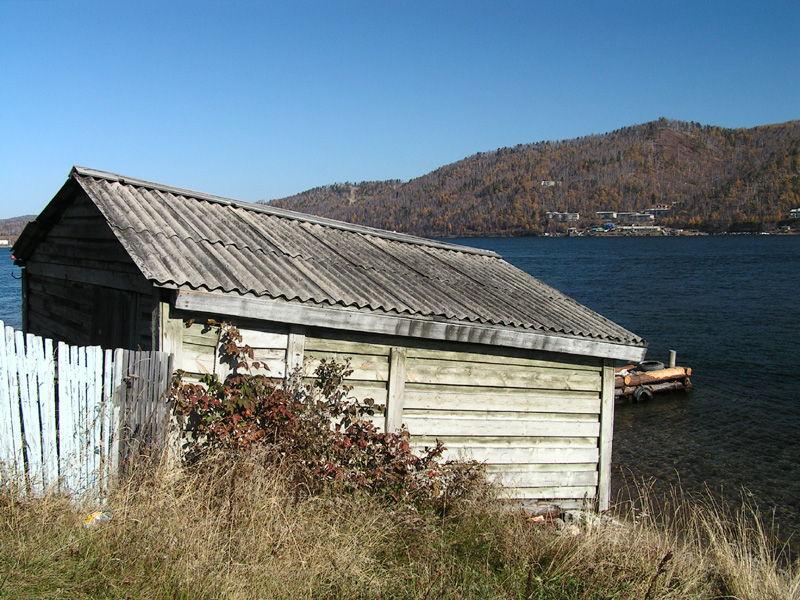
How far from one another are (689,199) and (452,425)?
653ft

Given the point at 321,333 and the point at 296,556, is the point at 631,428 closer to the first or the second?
the point at 321,333

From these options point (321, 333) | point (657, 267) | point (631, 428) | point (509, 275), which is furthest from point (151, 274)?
point (657, 267)

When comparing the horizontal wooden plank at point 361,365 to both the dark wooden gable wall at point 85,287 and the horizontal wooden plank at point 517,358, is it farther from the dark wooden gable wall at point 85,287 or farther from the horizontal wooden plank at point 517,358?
the dark wooden gable wall at point 85,287

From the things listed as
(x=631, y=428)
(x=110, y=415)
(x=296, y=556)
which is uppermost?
(x=110, y=415)

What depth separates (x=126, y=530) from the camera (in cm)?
433

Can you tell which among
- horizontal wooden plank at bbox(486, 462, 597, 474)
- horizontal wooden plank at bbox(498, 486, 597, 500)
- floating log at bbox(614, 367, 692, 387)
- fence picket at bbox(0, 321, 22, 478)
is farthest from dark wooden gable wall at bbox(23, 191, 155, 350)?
floating log at bbox(614, 367, 692, 387)

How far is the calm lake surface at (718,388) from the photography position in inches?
619

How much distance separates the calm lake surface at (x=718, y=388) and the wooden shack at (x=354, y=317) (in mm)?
7149

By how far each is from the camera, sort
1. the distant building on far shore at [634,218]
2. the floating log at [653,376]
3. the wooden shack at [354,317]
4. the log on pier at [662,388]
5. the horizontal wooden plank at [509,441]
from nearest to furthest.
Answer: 1. the wooden shack at [354,317]
2. the horizontal wooden plank at [509,441]
3. the log on pier at [662,388]
4. the floating log at [653,376]
5. the distant building on far shore at [634,218]

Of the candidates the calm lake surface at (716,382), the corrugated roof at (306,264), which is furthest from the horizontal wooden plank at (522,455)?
the calm lake surface at (716,382)

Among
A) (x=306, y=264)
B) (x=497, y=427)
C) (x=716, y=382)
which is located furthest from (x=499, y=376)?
(x=716, y=382)

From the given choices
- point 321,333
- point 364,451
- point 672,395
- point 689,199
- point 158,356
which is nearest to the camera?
point 158,356

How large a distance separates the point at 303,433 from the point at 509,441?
3.23m

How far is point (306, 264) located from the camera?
7.61 metres
